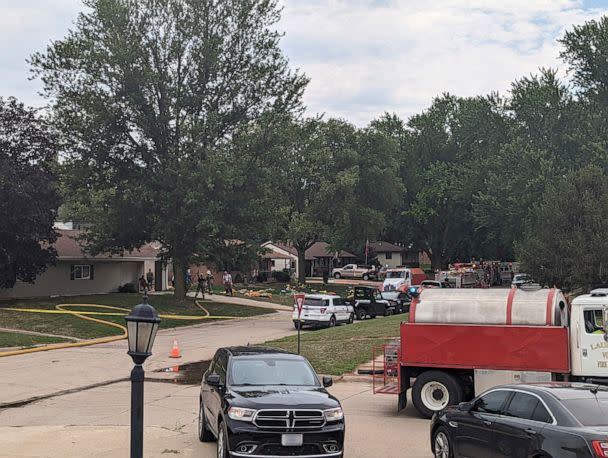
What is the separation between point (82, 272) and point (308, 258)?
50.4 metres

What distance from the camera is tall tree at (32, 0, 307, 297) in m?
40.5

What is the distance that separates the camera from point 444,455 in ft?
35.6

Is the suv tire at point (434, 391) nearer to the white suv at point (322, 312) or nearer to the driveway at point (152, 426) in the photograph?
the driveway at point (152, 426)

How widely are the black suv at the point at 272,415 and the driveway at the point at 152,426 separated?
56.3 inches

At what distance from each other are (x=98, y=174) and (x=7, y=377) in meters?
22.8

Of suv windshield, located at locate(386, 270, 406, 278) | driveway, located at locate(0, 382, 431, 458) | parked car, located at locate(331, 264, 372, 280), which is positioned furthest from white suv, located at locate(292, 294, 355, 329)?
parked car, located at locate(331, 264, 372, 280)

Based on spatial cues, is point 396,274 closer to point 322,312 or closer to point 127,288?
point 127,288

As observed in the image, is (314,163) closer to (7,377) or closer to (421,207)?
(421,207)

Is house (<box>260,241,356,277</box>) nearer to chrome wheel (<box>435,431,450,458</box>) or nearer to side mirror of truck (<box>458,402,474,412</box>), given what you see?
chrome wheel (<box>435,431,450,458</box>)

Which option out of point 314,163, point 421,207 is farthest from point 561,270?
point 421,207

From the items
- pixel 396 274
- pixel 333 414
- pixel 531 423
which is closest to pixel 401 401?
pixel 333 414

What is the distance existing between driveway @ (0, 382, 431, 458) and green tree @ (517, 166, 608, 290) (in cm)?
1773

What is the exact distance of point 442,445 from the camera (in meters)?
10.9

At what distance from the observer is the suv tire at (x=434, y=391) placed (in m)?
15.0
